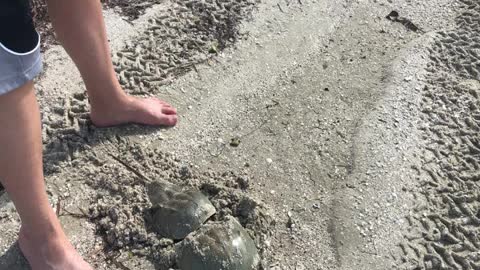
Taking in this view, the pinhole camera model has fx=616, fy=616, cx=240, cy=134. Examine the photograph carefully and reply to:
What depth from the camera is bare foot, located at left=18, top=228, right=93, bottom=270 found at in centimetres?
171

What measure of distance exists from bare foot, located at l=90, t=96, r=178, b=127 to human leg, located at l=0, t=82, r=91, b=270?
0.56 metres

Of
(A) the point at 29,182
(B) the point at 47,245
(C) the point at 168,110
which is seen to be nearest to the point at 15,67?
(A) the point at 29,182

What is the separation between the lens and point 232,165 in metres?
2.20

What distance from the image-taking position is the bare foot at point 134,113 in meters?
2.16

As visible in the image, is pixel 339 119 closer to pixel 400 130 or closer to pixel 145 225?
pixel 400 130

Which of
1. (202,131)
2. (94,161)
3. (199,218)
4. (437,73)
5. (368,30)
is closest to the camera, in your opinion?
(199,218)

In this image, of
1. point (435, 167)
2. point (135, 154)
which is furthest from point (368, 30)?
point (135, 154)

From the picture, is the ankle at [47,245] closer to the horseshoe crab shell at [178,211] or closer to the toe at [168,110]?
the horseshoe crab shell at [178,211]

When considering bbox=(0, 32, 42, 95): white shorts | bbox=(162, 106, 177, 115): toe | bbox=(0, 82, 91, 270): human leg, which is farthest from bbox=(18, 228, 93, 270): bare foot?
bbox=(162, 106, 177, 115): toe

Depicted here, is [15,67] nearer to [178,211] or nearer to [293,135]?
[178,211]

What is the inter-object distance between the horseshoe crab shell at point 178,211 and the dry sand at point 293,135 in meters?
0.05

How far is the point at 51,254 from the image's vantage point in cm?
172

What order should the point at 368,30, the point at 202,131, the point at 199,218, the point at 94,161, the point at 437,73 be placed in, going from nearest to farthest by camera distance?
the point at 199,218, the point at 94,161, the point at 202,131, the point at 437,73, the point at 368,30

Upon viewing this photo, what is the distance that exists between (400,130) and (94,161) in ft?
3.71
